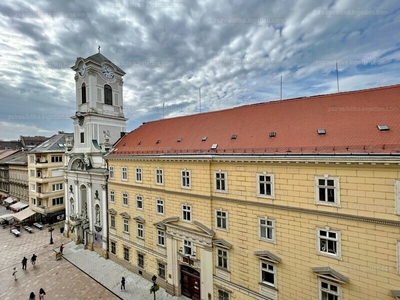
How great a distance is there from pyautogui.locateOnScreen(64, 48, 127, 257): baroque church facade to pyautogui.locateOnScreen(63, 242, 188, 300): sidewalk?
1069 millimetres

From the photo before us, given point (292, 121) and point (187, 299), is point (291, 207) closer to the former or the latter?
point (292, 121)

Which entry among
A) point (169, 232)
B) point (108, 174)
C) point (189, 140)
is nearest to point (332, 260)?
point (169, 232)

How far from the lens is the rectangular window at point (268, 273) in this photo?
13.7 metres

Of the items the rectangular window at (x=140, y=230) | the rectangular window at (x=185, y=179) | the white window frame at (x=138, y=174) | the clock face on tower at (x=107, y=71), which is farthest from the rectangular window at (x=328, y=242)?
Result: the clock face on tower at (x=107, y=71)

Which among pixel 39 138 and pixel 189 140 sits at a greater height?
pixel 39 138

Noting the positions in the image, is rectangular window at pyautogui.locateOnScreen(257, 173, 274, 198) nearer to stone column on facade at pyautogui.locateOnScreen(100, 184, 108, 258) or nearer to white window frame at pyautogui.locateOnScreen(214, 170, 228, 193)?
white window frame at pyautogui.locateOnScreen(214, 170, 228, 193)

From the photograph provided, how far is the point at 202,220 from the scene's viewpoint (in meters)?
16.8

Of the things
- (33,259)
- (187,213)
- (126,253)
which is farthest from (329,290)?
(33,259)

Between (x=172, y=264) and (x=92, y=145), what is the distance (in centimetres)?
1853

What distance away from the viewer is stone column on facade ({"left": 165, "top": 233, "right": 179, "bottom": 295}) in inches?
733

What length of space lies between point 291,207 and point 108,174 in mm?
20115

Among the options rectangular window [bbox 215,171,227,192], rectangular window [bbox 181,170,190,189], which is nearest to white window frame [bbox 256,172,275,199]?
rectangular window [bbox 215,171,227,192]

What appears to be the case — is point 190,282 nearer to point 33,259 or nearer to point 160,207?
point 160,207

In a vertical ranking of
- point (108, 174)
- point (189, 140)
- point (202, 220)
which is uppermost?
point (189, 140)
